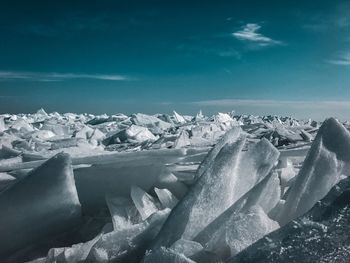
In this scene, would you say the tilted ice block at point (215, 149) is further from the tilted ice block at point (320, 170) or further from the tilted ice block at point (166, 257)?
the tilted ice block at point (166, 257)

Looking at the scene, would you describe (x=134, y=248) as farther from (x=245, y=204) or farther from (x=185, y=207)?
(x=245, y=204)

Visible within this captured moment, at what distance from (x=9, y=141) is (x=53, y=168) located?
3302 millimetres

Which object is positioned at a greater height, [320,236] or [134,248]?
[320,236]

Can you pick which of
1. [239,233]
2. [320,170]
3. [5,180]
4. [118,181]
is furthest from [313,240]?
[5,180]

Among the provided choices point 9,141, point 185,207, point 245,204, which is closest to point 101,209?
point 185,207

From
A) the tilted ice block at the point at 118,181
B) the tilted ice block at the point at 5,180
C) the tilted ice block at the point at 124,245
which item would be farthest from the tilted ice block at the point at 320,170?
the tilted ice block at the point at 5,180

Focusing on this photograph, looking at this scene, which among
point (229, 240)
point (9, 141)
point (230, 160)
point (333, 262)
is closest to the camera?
point (333, 262)

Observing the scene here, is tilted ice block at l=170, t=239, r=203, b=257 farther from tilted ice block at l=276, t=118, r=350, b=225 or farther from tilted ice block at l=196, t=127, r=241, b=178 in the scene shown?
tilted ice block at l=196, t=127, r=241, b=178

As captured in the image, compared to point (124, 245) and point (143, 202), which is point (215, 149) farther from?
point (124, 245)

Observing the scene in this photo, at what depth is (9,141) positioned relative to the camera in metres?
4.61

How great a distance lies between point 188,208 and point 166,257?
0.91ft

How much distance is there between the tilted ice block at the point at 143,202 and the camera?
170 cm

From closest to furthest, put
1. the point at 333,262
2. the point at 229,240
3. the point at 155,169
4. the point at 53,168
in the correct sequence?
the point at 333,262, the point at 229,240, the point at 53,168, the point at 155,169

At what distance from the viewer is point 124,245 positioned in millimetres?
1411
